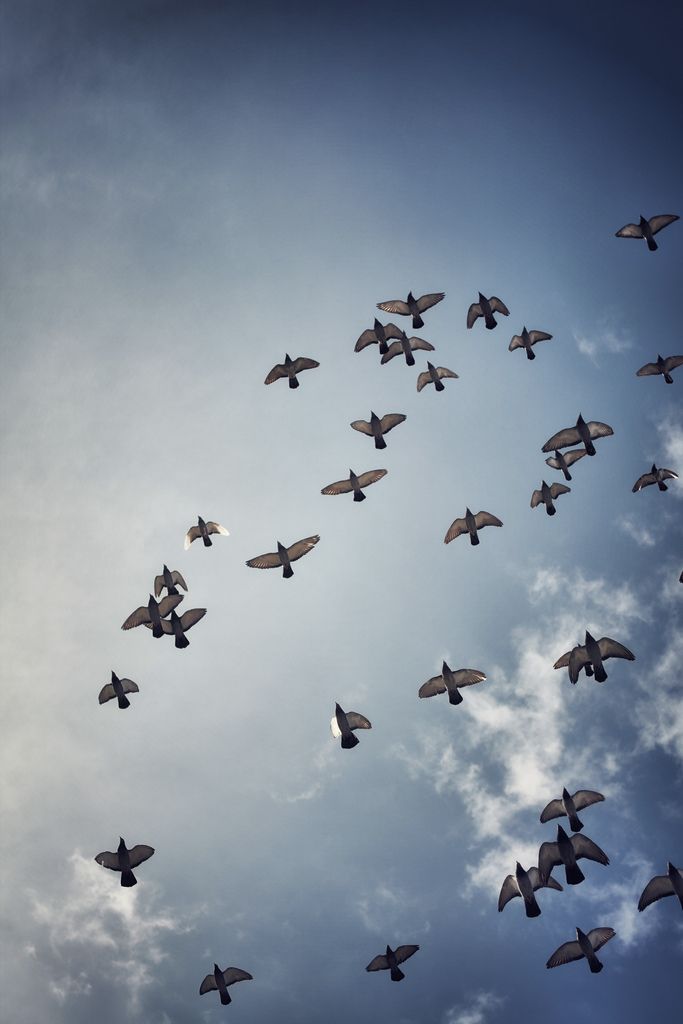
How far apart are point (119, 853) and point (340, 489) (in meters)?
12.0

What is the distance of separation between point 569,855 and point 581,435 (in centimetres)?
1216

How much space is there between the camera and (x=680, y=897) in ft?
72.6

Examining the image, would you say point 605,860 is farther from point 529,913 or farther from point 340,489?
point 340,489

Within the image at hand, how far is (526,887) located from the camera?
22516 millimetres

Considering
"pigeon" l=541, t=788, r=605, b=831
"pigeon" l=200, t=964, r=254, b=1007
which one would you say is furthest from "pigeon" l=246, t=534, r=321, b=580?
→ "pigeon" l=200, t=964, r=254, b=1007

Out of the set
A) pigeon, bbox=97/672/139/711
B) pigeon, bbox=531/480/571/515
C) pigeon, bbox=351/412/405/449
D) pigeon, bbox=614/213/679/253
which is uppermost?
pigeon, bbox=614/213/679/253

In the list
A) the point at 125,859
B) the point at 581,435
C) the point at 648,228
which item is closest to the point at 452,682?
the point at 581,435

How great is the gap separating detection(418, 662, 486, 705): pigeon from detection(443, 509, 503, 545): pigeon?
14.4ft

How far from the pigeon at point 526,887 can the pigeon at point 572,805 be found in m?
1.51

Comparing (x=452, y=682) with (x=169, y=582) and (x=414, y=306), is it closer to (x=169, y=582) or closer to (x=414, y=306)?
(x=169, y=582)

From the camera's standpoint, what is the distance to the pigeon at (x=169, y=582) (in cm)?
2584

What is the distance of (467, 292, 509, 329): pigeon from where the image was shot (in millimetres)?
26797

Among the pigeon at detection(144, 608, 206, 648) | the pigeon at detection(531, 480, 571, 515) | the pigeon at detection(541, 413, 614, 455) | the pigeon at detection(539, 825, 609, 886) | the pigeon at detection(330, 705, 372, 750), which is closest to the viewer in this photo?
the pigeon at detection(539, 825, 609, 886)

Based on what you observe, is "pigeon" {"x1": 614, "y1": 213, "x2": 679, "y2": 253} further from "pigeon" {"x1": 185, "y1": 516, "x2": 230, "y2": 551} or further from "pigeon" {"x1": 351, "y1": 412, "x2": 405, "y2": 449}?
"pigeon" {"x1": 185, "y1": 516, "x2": 230, "y2": 551}
